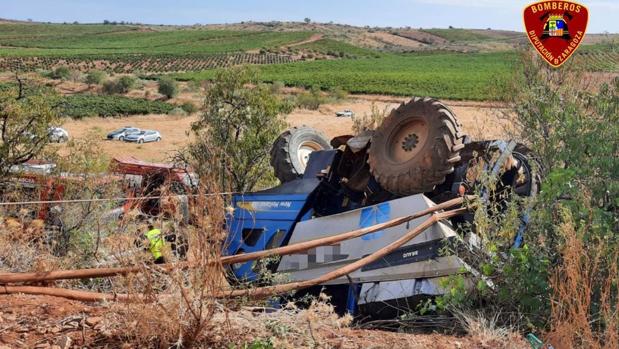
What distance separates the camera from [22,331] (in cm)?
335

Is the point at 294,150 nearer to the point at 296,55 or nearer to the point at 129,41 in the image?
the point at 296,55

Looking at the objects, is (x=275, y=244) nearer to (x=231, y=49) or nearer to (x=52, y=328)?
(x=52, y=328)

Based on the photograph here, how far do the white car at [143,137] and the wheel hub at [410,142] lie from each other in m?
32.0

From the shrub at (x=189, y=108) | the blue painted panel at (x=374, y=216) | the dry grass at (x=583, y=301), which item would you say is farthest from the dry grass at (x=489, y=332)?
the shrub at (x=189, y=108)

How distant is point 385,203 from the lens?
5730mm

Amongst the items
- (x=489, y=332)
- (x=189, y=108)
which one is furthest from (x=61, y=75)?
(x=489, y=332)

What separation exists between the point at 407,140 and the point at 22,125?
6881mm

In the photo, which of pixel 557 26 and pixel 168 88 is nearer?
pixel 557 26

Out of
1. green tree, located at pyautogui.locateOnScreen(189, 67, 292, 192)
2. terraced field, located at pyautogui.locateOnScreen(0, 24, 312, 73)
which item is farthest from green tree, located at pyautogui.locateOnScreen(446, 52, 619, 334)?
terraced field, located at pyautogui.locateOnScreen(0, 24, 312, 73)

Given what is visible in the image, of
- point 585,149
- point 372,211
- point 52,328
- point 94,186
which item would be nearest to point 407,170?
point 372,211

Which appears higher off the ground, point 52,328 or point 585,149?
point 585,149

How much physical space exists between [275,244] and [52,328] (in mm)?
3363

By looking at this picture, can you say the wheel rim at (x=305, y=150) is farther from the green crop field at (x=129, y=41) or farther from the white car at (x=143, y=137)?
the green crop field at (x=129, y=41)

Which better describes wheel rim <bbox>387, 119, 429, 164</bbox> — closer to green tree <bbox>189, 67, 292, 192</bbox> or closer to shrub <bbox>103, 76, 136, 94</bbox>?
green tree <bbox>189, 67, 292, 192</bbox>
